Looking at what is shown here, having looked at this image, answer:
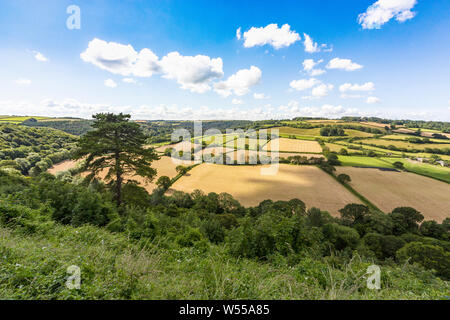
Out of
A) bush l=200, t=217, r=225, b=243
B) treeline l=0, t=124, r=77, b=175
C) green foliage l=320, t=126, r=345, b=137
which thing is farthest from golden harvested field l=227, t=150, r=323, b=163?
treeline l=0, t=124, r=77, b=175

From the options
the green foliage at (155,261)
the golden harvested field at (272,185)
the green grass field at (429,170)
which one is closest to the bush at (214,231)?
the green foliage at (155,261)

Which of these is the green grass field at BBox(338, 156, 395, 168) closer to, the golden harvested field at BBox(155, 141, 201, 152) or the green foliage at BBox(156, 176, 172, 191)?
the green foliage at BBox(156, 176, 172, 191)

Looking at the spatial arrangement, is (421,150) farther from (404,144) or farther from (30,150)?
(30,150)

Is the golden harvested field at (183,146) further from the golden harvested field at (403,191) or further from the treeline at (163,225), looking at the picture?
the treeline at (163,225)

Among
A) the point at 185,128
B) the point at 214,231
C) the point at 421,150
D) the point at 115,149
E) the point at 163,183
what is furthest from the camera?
the point at 185,128

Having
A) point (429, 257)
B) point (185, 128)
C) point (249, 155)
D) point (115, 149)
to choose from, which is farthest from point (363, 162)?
point (185, 128)

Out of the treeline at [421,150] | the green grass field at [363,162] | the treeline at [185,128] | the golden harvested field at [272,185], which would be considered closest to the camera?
the golden harvested field at [272,185]
